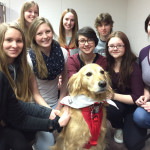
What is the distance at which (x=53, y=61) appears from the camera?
1.70 metres

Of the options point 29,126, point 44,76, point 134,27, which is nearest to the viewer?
point 29,126

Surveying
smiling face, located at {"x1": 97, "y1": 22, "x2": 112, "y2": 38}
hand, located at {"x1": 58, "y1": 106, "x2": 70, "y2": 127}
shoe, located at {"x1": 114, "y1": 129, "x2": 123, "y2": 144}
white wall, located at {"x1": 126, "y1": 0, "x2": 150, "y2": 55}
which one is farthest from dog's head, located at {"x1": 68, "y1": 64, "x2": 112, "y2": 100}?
white wall, located at {"x1": 126, "y1": 0, "x2": 150, "y2": 55}

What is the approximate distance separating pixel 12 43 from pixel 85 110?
2.50 feet

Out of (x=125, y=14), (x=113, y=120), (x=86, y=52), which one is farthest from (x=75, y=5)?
(x=113, y=120)

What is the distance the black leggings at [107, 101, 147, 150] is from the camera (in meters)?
1.65

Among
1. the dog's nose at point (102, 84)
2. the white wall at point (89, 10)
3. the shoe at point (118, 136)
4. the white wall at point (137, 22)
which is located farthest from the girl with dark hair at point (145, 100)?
the white wall at point (89, 10)

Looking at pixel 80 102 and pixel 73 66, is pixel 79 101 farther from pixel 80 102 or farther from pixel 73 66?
pixel 73 66

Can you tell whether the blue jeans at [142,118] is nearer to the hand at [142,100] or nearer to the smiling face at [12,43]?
the hand at [142,100]

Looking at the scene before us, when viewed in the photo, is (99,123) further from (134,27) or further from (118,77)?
(134,27)

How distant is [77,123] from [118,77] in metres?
0.65

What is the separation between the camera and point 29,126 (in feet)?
4.10

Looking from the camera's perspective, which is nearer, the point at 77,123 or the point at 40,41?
the point at 77,123

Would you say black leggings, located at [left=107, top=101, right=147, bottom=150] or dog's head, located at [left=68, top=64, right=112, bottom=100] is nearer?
dog's head, located at [left=68, top=64, right=112, bottom=100]

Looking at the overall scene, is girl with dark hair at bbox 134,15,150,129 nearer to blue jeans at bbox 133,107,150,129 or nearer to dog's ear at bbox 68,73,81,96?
blue jeans at bbox 133,107,150,129
